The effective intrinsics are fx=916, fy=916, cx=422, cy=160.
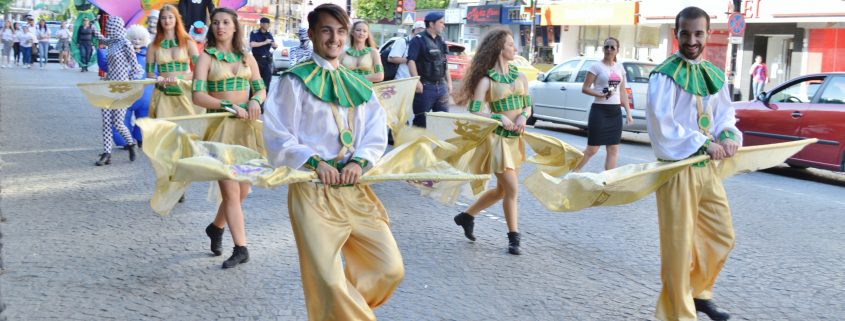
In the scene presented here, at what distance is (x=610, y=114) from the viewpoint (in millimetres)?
10742

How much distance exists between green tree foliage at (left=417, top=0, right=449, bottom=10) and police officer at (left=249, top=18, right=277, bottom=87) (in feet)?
134

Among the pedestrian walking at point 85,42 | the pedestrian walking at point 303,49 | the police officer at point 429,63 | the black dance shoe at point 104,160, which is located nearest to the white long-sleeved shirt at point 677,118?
the police officer at point 429,63

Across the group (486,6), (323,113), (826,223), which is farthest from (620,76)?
(486,6)

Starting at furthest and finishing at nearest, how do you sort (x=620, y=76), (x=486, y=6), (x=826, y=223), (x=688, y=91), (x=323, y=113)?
(x=486, y=6)
(x=620, y=76)
(x=826, y=223)
(x=688, y=91)
(x=323, y=113)

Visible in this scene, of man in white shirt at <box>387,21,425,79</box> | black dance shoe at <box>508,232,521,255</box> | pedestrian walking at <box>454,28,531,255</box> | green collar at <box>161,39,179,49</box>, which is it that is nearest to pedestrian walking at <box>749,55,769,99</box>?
man in white shirt at <box>387,21,425,79</box>

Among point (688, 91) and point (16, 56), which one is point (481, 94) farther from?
point (16, 56)

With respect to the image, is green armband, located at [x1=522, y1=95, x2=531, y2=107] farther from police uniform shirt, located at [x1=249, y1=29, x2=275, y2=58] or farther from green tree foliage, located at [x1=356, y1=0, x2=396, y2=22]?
green tree foliage, located at [x1=356, y1=0, x2=396, y2=22]

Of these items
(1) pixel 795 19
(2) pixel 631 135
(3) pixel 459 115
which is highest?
(1) pixel 795 19

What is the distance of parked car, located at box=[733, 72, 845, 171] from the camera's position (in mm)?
11383

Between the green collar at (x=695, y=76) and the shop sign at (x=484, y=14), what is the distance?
4505 centimetres

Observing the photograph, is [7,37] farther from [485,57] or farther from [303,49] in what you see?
[485,57]

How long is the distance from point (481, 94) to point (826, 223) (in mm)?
3680

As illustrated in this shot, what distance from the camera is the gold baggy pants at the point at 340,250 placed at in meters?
3.72

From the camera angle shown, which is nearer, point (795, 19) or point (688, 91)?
point (688, 91)
